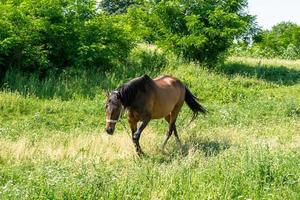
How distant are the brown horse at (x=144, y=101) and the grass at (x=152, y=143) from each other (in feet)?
1.79

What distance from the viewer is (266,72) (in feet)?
73.5

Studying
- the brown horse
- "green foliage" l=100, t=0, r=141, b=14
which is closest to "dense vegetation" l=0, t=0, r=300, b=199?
the brown horse

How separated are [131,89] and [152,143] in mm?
1475

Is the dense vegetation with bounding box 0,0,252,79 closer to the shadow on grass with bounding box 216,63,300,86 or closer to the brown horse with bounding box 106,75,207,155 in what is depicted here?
the shadow on grass with bounding box 216,63,300,86

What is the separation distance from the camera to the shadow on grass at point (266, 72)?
2105 centimetres

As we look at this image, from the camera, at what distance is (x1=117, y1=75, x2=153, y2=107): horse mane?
8820mm

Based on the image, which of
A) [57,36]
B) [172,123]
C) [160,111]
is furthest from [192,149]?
[57,36]

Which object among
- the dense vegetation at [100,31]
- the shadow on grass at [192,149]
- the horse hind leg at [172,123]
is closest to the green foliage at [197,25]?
the dense vegetation at [100,31]

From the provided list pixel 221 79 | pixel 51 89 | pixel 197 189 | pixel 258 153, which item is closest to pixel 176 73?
pixel 221 79

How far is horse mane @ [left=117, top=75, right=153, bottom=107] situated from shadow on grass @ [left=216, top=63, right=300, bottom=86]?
1157 cm

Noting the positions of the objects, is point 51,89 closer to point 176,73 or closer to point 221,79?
point 176,73

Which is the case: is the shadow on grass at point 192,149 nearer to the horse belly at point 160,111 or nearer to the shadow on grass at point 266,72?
the horse belly at point 160,111

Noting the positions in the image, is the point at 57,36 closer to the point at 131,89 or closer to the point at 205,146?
the point at 131,89

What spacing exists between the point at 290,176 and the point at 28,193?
11.6 ft
